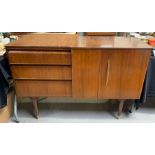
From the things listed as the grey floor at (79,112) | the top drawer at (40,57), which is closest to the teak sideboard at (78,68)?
the top drawer at (40,57)

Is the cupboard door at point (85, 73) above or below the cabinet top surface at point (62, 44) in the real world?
below

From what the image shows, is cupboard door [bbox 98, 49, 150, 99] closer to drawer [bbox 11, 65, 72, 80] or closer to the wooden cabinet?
the wooden cabinet

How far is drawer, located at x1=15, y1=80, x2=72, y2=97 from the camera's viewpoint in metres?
1.51

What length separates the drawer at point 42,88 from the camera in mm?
1509

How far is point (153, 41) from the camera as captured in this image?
1.88 m

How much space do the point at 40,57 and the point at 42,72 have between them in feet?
0.42

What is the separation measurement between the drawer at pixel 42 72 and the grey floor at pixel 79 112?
0.44m

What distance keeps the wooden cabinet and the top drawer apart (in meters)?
0.07

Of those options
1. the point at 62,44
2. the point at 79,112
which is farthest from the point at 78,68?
Answer: the point at 79,112

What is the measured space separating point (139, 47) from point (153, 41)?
0.63 m

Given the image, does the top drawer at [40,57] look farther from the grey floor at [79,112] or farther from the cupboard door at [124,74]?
the grey floor at [79,112]

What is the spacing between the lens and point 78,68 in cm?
144
